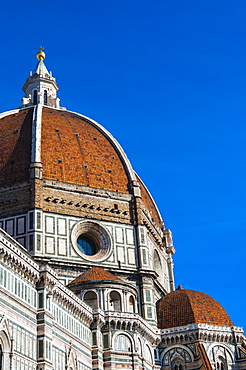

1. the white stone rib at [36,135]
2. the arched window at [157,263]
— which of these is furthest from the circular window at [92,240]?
the arched window at [157,263]

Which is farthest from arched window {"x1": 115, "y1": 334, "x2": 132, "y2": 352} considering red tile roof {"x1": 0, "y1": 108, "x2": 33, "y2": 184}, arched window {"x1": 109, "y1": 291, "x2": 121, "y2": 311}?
red tile roof {"x1": 0, "y1": 108, "x2": 33, "y2": 184}

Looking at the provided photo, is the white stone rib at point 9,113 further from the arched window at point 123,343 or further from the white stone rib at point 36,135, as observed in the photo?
the arched window at point 123,343

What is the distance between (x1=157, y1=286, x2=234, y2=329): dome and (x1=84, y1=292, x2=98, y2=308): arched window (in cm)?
684

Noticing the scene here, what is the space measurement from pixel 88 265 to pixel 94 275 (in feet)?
10.2

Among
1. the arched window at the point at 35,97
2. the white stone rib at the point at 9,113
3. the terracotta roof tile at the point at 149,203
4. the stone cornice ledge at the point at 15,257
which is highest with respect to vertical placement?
the arched window at the point at 35,97

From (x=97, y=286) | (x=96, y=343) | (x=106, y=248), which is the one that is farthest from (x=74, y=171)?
(x=96, y=343)

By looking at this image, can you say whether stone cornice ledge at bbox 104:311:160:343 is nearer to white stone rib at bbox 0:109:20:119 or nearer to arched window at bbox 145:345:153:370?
arched window at bbox 145:345:153:370

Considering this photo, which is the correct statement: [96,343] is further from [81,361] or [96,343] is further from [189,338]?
[189,338]

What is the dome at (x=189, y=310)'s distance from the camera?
4472 centimetres

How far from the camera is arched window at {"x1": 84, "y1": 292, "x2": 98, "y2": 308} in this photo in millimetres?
40875

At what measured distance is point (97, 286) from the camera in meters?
40.9

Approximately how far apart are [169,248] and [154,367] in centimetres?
1454

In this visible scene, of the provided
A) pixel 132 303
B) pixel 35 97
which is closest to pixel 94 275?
pixel 132 303

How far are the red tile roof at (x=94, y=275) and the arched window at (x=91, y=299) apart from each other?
3.16 feet
